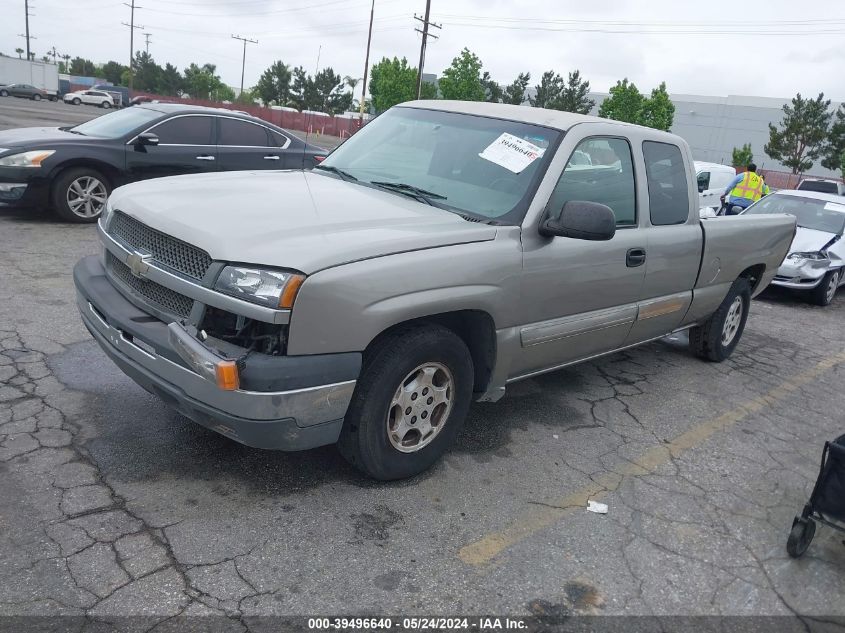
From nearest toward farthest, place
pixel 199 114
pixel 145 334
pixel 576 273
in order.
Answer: pixel 145 334 < pixel 576 273 < pixel 199 114

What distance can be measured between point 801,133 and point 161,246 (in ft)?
166

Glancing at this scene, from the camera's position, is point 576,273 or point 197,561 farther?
point 576,273

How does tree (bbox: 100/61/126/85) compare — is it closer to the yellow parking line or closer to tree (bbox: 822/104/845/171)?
tree (bbox: 822/104/845/171)

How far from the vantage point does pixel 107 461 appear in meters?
3.40

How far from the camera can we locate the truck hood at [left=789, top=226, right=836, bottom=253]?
31.3 feet

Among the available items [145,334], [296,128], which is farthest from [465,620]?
[296,128]

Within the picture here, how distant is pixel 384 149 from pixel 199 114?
5648 mm

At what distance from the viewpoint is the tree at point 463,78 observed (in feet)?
182

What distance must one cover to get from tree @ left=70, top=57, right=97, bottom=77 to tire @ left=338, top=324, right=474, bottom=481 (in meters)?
154

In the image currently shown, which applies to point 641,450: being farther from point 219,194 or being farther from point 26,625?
point 26,625

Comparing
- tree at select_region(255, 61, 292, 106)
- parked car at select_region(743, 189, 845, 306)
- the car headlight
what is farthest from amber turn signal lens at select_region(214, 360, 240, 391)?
tree at select_region(255, 61, 292, 106)

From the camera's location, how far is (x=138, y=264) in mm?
3266

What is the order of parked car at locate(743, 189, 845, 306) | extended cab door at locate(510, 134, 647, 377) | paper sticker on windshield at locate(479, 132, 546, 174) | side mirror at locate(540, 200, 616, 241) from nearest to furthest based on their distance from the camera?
side mirror at locate(540, 200, 616, 241) → extended cab door at locate(510, 134, 647, 377) → paper sticker on windshield at locate(479, 132, 546, 174) → parked car at locate(743, 189, 845, 306)

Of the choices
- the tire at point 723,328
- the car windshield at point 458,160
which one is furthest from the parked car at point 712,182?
the car windshield at point 458,160
